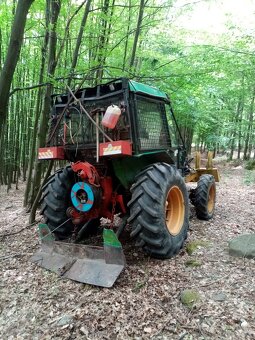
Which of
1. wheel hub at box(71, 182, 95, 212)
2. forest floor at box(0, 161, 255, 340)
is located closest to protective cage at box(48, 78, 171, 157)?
wheel hub at box(71, 182, 95, 212)

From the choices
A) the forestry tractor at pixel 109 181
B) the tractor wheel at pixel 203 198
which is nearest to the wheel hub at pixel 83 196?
the forestry tractor at pixel 109 181

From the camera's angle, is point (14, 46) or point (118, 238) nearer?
point (14, 46)

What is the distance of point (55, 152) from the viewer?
3.83m

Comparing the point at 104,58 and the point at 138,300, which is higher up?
the point at 104,58

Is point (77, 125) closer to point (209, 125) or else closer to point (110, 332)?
point (110, 332)

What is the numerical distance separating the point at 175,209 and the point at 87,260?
1.34 meters

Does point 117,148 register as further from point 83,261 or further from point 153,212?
point 83,261

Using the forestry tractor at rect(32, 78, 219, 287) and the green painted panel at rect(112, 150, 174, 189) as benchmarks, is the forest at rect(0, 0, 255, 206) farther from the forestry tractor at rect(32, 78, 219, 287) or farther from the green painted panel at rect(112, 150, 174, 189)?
the green painted panel at rect(112, 150, 174, 189)

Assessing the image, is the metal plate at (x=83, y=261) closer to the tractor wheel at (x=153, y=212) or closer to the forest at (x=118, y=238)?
the forest at (x=118, y=238)

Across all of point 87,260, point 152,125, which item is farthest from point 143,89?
point 87,260

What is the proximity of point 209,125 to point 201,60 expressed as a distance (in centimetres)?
782

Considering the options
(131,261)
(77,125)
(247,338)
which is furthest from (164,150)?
(247,338)

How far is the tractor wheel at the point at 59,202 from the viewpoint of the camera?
12.7ft

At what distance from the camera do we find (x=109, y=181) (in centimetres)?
378
